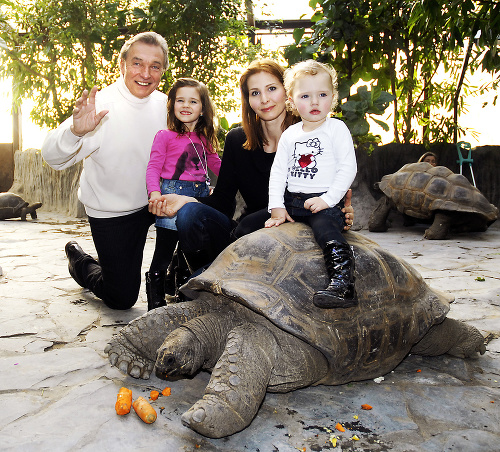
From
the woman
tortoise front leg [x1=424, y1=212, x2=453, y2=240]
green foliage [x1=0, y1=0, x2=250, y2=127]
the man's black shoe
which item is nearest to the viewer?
the woman

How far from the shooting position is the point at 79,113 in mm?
2617

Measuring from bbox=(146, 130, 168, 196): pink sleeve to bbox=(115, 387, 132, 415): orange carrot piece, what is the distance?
122 centimetres

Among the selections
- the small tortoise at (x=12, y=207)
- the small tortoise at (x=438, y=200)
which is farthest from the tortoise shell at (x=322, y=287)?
the small tortoise at (x=12, y=207)

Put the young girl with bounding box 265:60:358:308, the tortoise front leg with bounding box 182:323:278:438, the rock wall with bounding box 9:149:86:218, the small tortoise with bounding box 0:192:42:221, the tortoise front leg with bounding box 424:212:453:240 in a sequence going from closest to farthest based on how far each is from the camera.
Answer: the tortoise front leg with bounding box 182:323:278:438, the young girl with bounding box 265:60:358:308, the tortoise front leg with bounding box 424:212:453:240, the small tortoise with bounding box 0:192:42:221, the rock wall with bounding box 9:149:86:218

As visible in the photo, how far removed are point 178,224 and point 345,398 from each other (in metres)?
1.20

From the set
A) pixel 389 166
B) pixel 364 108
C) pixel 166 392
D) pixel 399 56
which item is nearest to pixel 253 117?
pixel 166 392

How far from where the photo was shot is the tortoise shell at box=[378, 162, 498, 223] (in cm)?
634

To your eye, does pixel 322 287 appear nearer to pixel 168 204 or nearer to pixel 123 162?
pixel 168 204

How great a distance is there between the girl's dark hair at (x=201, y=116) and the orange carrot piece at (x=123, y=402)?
1558 millimetres

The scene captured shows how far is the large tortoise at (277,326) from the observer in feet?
5.87

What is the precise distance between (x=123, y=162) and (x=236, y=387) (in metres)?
1.78

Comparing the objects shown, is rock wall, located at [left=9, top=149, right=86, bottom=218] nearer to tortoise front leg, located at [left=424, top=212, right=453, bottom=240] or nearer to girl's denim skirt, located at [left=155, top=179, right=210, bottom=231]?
tortoise front leg, located at [left=424, top=212, right=453, bottom=240]

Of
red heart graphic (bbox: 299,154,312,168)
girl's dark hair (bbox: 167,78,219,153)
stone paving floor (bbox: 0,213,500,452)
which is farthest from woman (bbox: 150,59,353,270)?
stone paving floor (bbox: 0,213,500,452)

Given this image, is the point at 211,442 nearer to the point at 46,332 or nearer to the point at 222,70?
the point at 46,332
